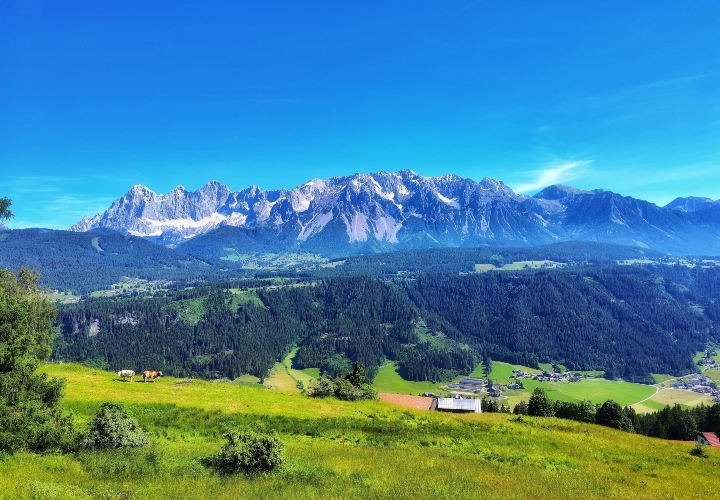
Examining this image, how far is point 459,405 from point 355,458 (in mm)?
35873

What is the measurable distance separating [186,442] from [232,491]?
1213cm

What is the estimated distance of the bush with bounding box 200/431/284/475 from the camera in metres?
21.1

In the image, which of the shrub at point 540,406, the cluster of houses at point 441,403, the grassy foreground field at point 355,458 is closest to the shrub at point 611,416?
the shrub at point 540,406

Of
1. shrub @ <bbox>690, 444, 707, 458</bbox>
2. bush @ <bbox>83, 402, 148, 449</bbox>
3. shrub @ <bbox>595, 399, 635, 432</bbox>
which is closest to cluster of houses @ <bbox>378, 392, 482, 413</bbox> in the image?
shrub @ <bbox>595, 399, 635, 432</bbox>

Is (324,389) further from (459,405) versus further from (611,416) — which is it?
(611,416)

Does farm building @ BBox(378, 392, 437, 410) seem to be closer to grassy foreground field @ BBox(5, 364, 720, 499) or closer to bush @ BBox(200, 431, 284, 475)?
grassy foreground field @ BBox(5, 364, 720, 499)

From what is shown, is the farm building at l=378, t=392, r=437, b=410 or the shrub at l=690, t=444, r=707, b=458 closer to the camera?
the shrub at l=690, t=444, r=707, b=458

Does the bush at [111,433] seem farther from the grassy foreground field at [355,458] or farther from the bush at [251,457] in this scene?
the bush at [251,457]

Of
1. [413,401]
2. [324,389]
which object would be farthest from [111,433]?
[413,401]

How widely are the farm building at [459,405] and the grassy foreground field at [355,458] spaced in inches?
539

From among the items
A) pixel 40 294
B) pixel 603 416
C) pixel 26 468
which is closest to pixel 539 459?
pixel 26 468

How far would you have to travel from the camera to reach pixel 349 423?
3353cm

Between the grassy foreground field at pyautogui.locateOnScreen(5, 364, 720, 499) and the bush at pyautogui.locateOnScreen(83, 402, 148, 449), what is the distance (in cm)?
137

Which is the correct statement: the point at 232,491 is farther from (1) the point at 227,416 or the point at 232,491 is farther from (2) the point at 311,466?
(1) the point at 227,416
